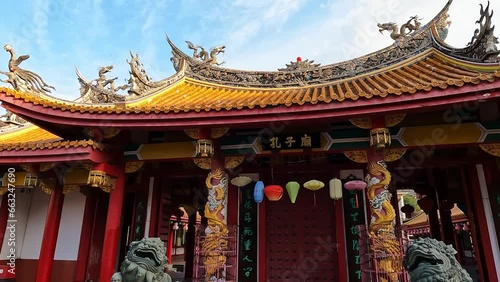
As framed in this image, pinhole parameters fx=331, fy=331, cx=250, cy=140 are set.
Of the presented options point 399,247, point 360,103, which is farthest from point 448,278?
point 360,103

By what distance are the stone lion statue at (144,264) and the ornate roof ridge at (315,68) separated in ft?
19.3

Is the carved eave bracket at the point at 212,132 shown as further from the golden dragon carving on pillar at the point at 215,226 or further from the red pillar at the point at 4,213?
the red pillar at the point at 4,213

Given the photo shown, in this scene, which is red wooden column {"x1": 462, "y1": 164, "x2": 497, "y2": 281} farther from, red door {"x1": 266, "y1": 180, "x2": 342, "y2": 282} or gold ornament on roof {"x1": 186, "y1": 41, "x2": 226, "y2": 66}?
gold ornament on roof {"x1": 186, "y1": 41, "x2": 226, "y2": 66}

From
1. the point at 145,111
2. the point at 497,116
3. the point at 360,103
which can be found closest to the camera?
the point at 360,103

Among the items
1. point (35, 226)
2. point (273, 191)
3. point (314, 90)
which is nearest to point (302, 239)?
point (273, 191)

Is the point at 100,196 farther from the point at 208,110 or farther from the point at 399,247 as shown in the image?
the point at 399,247

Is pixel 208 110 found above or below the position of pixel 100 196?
above

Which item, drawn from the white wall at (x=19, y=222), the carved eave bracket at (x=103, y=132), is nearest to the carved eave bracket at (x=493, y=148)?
the carved eave bracket at (x=103, y=132)

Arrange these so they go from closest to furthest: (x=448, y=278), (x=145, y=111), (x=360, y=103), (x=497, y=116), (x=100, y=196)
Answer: (x=448, y=278)
(x=360, y=103)
(x=497, y=116)
(x=145, y=111)
(x=100, y=196)

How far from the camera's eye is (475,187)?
20.6 feet

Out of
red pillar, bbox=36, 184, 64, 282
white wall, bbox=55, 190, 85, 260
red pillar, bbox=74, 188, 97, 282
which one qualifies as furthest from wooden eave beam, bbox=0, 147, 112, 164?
white wall, bbox=55, 190, 85, 260

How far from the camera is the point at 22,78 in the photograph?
9.44 meters

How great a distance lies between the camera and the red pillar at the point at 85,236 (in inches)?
292

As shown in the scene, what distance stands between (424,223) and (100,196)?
1656 centimetres
